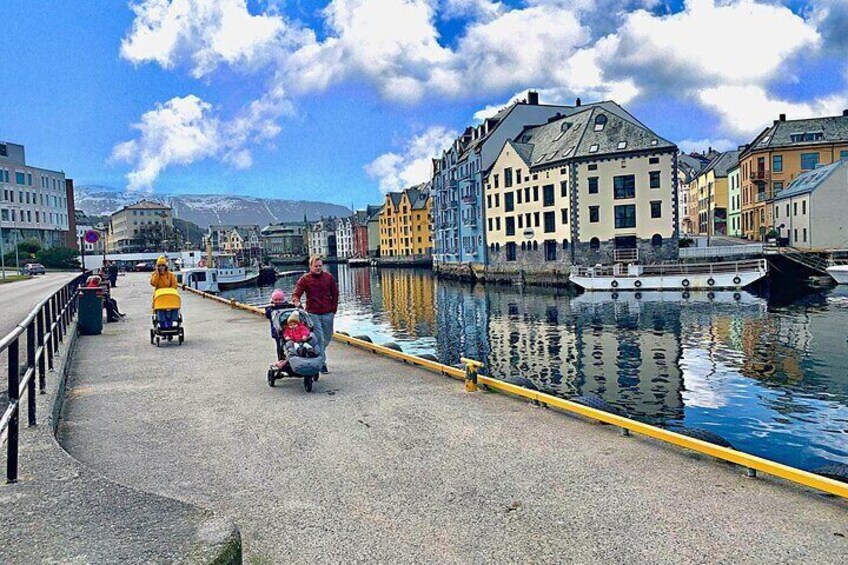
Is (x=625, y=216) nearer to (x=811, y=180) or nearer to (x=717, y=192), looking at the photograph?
(x=811, y=180)

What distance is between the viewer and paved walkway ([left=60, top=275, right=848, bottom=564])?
468 cm

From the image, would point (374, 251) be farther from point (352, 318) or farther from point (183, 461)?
point (183, 461)

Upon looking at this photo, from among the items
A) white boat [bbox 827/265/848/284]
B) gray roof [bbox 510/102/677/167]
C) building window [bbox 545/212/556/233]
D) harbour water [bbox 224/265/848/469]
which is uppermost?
gray roof [bbox 510/102/677/167]

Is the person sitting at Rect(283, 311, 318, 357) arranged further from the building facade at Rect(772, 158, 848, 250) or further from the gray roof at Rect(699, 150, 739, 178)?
the gray roof at Rect(699, 150, 739, 178)

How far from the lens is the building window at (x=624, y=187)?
58.8 metres

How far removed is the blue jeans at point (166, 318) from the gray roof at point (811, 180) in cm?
6062

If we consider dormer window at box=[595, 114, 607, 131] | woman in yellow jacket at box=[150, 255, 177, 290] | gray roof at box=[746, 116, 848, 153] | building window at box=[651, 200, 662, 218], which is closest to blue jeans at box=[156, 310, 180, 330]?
woman in yellow jacket at box=[150, 255, 177, 290]

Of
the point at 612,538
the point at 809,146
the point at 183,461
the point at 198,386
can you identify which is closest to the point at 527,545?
the point at 612,538

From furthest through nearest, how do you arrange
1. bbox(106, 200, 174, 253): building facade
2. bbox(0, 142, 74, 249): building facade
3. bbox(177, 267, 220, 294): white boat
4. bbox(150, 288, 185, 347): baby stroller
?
bbox(106, 200, 174, 253): building facade → bbox(0, 142, 74, 249): building facade → bbox(177, 267, 220, 294): white boat → bbox(150, 288, 185, 347): baby stroller

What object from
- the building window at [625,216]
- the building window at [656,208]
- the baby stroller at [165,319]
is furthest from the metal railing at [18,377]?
the building window at [656,208]

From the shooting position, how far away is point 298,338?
10.1m

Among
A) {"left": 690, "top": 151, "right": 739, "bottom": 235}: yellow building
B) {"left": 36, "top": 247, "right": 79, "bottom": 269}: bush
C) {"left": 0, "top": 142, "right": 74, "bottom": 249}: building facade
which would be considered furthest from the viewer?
{"left": 0, "top": 142, "right": 74, "bottom": 249}: building facade

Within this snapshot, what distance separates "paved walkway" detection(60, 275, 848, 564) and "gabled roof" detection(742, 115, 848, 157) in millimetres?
75528

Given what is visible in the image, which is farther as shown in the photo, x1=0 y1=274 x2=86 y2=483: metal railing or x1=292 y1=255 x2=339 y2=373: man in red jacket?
x1=292 y1=255 x2=339 y2=373: man in red jacket
